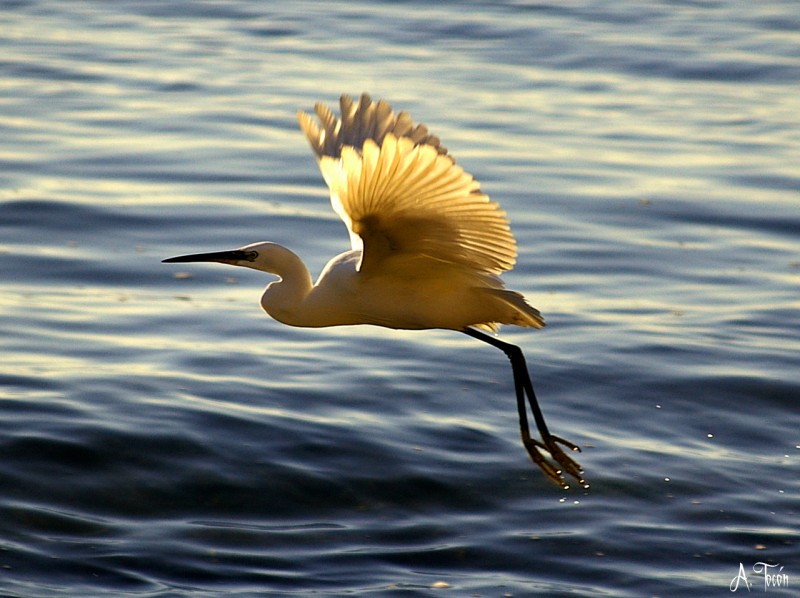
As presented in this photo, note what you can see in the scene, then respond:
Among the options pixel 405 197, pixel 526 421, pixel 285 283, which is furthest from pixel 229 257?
pixel 526 421

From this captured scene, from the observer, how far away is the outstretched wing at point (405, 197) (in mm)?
5109

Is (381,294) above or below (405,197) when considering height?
below

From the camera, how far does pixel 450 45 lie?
18.7 meters

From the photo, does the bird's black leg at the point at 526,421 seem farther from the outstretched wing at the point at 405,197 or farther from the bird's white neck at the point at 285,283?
the bird's white neck at the point at 285,283

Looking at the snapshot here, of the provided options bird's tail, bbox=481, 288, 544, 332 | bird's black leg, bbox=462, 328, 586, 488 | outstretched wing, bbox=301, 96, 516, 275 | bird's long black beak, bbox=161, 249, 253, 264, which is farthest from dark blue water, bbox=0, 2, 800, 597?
outstretched wing, bbox=301, 96, 516, 275

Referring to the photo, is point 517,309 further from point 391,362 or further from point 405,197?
point 391,362

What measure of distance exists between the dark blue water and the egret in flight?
1588 millimetres

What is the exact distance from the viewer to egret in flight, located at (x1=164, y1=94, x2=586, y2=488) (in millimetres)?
5211

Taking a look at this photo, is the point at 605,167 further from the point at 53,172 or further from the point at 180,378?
the point at 180,378

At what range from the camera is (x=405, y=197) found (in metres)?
5.32

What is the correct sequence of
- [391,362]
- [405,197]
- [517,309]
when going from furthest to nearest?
[391,362], [517,309], [405,197]

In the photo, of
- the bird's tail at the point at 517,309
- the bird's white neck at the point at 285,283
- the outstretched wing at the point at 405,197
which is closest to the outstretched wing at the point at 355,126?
the outstretched wing at the point at 405,197

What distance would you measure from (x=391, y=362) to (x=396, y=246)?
3.85 meters

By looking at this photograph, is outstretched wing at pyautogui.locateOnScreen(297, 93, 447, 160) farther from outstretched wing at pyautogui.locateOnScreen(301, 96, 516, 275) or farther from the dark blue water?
the dark blue water
